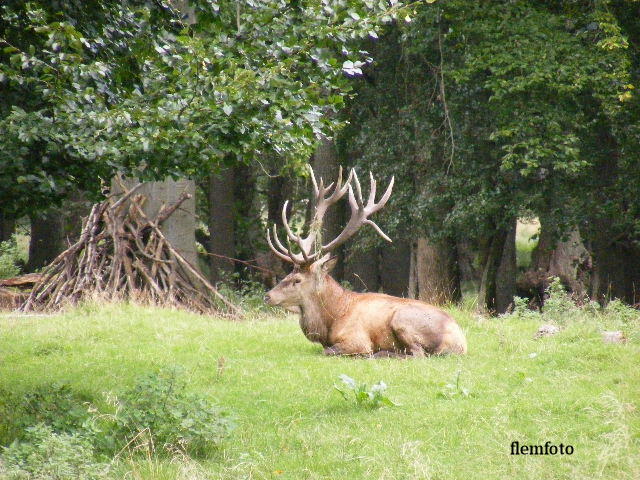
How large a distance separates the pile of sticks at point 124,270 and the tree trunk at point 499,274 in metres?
6.17

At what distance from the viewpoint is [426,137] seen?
18.6 meters

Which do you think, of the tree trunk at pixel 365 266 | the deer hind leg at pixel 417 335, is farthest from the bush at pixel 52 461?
the tree trunk at pixel 365 266

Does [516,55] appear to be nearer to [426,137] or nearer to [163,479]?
[426,137]

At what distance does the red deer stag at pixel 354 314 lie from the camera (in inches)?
404

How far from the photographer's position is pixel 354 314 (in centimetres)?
1082

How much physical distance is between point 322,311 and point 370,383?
2.30 metres

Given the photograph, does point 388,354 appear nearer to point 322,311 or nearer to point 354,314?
point 354,314

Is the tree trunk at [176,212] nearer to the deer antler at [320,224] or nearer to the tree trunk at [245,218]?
the deer antler at [320,224]

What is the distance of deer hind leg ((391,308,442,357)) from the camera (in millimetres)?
10227

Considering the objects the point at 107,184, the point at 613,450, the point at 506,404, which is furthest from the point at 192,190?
the point at 613,450

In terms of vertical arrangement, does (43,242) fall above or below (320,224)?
below

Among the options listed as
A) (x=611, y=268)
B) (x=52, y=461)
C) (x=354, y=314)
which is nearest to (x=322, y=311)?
(x=354, y=314)

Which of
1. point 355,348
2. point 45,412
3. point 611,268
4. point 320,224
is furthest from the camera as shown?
point 611,268

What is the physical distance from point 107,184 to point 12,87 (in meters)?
1.36
